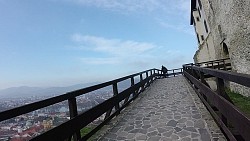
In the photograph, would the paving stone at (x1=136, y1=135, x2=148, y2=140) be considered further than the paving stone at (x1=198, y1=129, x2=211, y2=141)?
Yes

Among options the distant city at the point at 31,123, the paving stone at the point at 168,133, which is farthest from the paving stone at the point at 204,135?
the distant city at the point at 31,123

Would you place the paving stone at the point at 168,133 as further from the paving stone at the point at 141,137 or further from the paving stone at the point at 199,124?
the paving stone at the point at 199,124

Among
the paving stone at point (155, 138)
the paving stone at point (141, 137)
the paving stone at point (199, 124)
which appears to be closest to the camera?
the paving stone at point (155, 138)

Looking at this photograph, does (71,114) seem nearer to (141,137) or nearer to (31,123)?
(31,123)

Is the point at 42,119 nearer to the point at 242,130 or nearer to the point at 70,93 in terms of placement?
the point at 70,93

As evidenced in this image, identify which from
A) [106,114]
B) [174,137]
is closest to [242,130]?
[174,137]

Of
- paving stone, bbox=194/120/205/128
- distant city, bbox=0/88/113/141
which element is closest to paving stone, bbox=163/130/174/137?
paving stone, bbox=194/120/205/128

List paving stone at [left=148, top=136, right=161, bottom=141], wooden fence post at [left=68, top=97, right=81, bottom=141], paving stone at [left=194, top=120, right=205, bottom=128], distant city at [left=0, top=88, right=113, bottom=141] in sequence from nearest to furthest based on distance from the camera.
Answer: distant city at [left=0, top=88, right=113, bottom=141] → wooden fence post at [left=68, top=97, right=81, bottom=141] → paving stone at [left=148, top=136, right=161, bottom=141] → paving stone at [left=194, top=120, right=205, bottom=128]

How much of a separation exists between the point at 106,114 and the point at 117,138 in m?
1.58

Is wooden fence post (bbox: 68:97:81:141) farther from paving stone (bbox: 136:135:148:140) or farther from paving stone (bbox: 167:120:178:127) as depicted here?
paving stone (bbox: 167:120:178:127)

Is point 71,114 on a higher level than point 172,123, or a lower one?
higher

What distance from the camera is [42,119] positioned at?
3.97m

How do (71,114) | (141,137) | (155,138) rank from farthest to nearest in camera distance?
(141,137), (155,138), (71,114)

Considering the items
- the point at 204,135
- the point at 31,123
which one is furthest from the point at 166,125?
the point at 31,123
